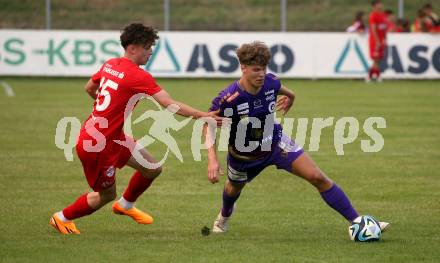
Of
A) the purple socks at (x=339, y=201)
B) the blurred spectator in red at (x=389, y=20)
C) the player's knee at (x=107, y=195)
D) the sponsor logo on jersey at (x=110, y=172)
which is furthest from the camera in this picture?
the blurred spectator in red at (x=389, y=20)

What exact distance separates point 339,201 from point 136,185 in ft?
6.77

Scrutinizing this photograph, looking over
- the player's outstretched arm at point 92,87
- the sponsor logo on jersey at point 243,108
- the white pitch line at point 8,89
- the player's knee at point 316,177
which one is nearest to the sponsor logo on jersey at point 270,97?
the sponsor logo on jersey at point 243,108

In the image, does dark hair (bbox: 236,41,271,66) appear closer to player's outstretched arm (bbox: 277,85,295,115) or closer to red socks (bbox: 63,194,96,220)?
player's outstretched arm (bbox: 277,85,295,115)

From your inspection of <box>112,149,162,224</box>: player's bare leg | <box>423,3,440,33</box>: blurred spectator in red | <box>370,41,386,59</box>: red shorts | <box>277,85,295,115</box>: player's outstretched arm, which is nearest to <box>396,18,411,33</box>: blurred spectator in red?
<box>423,3,440,33</box>: blurred spectator in red

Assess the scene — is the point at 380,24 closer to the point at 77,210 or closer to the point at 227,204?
the point at 227,204

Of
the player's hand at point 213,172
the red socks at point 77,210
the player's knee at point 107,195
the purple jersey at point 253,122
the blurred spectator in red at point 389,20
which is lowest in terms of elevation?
the blurred spectator in red at point 389,20

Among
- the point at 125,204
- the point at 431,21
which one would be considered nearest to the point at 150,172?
the point at 125,204

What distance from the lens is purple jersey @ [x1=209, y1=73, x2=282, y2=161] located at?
830cm

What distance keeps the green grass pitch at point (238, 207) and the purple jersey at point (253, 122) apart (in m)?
0.81

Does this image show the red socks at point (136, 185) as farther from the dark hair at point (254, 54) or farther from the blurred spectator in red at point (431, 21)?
the blurred spectator in red at point (431, 21)

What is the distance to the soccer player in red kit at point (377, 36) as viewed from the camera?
86.3 ft

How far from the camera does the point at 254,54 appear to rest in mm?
8062

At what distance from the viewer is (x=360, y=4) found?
3164 cm

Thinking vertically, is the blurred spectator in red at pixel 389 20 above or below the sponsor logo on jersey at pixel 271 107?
below
